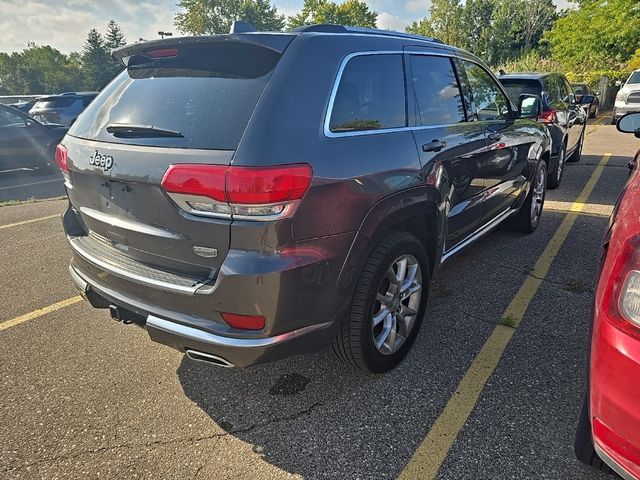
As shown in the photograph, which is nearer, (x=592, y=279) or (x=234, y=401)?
(x=234, y=401)

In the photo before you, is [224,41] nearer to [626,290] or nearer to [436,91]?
[436,91]

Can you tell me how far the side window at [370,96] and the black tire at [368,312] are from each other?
0.64 m

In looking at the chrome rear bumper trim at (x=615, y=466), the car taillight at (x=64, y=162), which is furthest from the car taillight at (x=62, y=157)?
the chrome rear bumper trim at (x=615, y=466)

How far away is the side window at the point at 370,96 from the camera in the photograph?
2.24 metres

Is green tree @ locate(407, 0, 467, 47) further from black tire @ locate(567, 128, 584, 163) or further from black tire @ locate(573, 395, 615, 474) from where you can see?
black tire @ locate(573, 395, 615, 474)

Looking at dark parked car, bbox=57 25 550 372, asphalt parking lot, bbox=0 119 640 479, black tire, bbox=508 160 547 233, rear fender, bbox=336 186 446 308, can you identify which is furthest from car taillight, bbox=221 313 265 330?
black tire, bbox=508 160 547 233

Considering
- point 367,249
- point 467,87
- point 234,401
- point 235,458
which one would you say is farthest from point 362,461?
point 467,87

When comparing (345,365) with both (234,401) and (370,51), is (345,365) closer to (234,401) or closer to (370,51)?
(234,401)

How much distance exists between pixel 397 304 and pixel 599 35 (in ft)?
99.0

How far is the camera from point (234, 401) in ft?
8.23

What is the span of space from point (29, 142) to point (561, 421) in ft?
35.1

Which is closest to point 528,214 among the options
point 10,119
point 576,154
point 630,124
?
point 630,124

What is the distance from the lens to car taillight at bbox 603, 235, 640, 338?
147 centimetres

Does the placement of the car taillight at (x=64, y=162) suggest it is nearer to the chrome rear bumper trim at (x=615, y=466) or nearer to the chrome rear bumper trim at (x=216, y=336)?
the chrome rear bumper trim at (x=216, y=336)
